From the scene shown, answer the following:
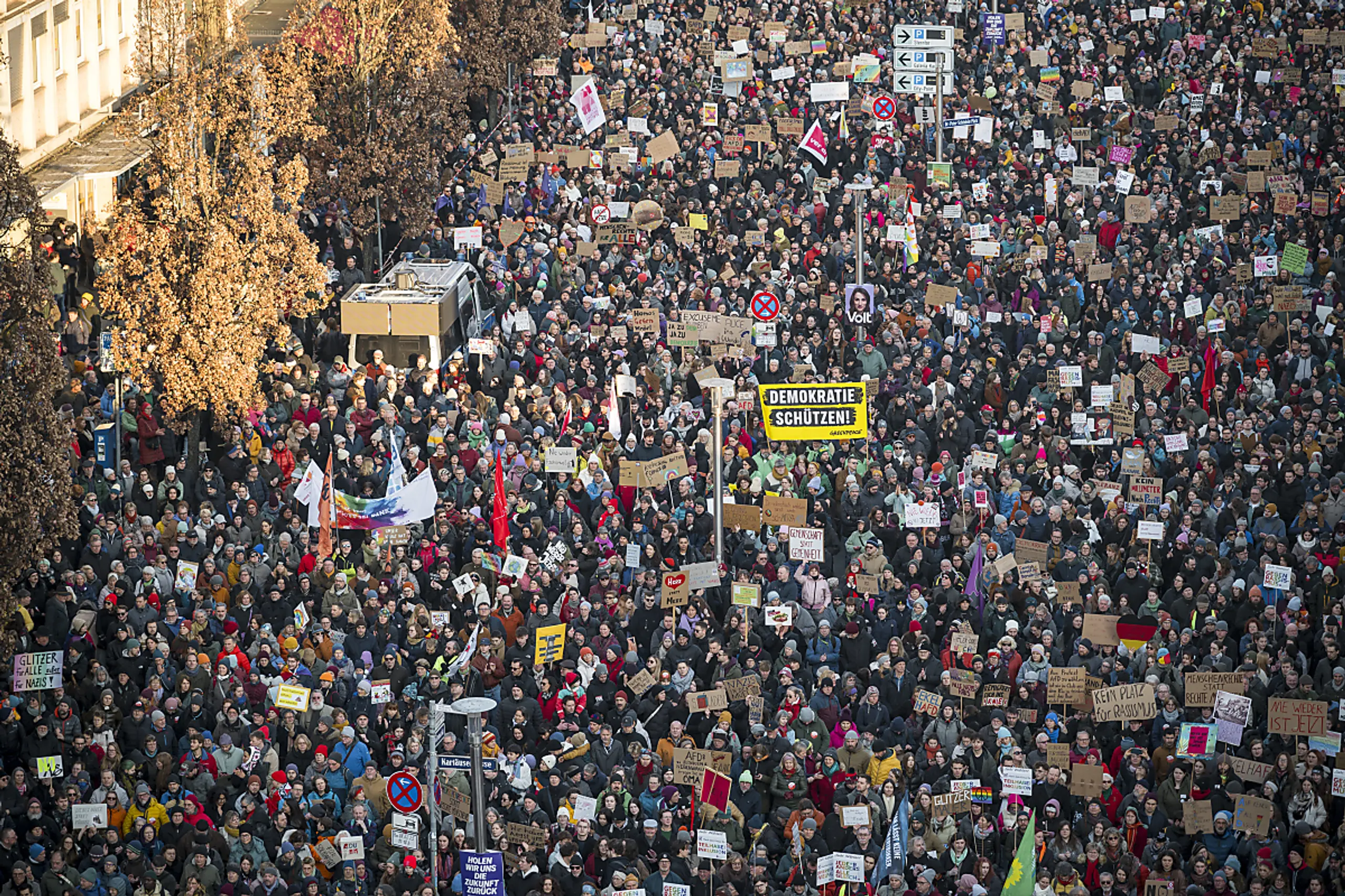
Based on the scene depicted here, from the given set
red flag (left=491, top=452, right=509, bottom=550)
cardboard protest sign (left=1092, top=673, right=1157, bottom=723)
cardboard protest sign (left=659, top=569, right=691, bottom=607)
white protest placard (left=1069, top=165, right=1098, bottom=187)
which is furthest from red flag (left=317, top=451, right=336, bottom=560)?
white protest placard (left=1069, top=165, right=1098, bottom=187)

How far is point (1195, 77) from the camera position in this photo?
116 ft

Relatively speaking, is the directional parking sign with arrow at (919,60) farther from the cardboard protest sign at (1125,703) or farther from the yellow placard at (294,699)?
the yellow placard at (294,699)

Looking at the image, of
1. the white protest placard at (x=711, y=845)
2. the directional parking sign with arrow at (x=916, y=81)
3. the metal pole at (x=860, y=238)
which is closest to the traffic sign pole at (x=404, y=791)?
the white protest placard at (x=711, y=845)

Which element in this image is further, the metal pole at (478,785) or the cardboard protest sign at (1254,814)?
the cardboard protest sign at (1254,814)

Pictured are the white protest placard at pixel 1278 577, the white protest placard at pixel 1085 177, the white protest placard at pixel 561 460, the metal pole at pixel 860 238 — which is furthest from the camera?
the white protest placard at pixel 1085 177

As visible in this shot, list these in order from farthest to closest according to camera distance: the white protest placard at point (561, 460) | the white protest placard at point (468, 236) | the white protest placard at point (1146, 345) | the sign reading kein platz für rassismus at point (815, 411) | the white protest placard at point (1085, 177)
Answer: the white protest placard at point (1085, 177), the white protest placard at point (468, 236), the white protest placard at point (1146, 345), the white protest placard at point (561, 460), the sign reading kein platz für rassismus at point (815, 411)

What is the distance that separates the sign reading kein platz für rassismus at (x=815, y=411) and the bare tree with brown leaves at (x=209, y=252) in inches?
231

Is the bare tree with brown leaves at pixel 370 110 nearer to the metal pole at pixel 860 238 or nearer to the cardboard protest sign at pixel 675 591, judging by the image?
the metal pole at pixel 860 238

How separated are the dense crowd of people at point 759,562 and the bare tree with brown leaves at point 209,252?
67 centimetres

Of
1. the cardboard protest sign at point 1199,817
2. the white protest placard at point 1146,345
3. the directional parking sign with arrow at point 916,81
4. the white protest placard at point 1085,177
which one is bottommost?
the cardboard protest sign at point 1199,817

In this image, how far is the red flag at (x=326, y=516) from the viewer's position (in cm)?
2088

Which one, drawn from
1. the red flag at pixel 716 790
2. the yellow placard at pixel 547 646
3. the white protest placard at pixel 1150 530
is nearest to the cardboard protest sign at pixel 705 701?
the red flag at pixel 716 790

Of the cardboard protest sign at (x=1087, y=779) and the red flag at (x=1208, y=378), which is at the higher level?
the red flag at (x=1208, y=378)

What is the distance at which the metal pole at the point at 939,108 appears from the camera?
31438 mm
